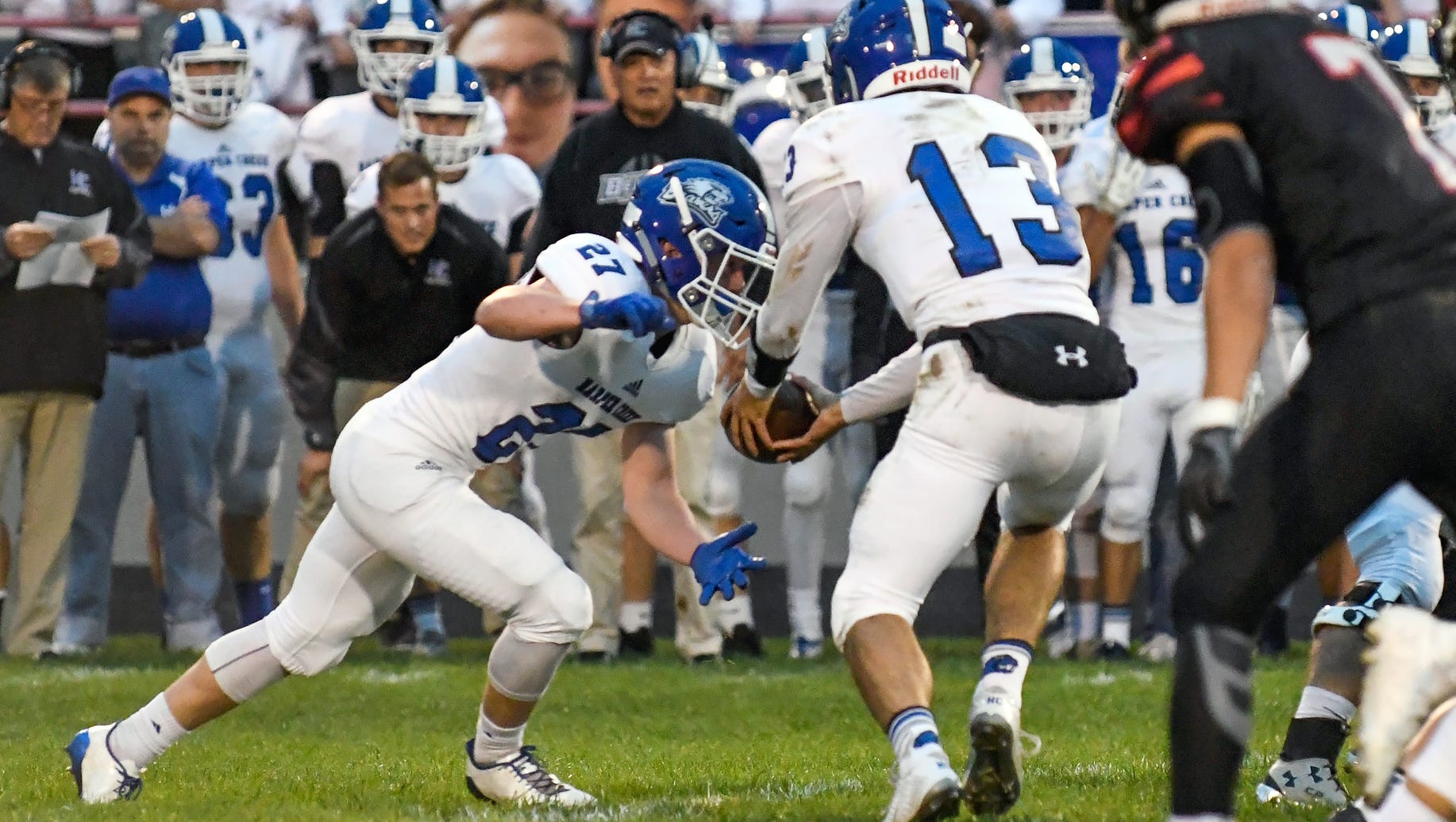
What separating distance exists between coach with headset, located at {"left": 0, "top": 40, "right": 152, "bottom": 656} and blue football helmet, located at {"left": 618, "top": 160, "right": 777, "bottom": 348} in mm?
3882

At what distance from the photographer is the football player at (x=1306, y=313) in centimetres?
315

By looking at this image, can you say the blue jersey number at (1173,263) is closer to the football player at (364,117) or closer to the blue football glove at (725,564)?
the football player at (364,117)

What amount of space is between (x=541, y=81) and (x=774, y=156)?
1957mm

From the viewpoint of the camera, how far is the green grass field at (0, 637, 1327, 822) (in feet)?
14.8

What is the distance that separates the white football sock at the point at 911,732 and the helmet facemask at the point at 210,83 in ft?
18.6

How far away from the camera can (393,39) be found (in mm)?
9094

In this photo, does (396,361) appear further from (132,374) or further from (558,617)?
(558,617)

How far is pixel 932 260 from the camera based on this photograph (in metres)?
4.22

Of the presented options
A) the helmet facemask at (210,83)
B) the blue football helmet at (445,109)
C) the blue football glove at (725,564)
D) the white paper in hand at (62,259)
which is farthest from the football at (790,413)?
the helmet facemask at (210,83)

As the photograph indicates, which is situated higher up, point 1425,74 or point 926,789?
point 1425,74

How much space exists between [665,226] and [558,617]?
853 mm

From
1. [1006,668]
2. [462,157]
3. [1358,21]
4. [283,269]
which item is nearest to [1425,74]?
[1358,21]

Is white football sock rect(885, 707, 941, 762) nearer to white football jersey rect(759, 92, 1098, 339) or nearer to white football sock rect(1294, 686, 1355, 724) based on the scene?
white football jersey rect(759, 92, 1098, 339)

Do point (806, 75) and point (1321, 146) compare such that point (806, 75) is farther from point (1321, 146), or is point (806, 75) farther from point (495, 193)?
point (1321, 146)
